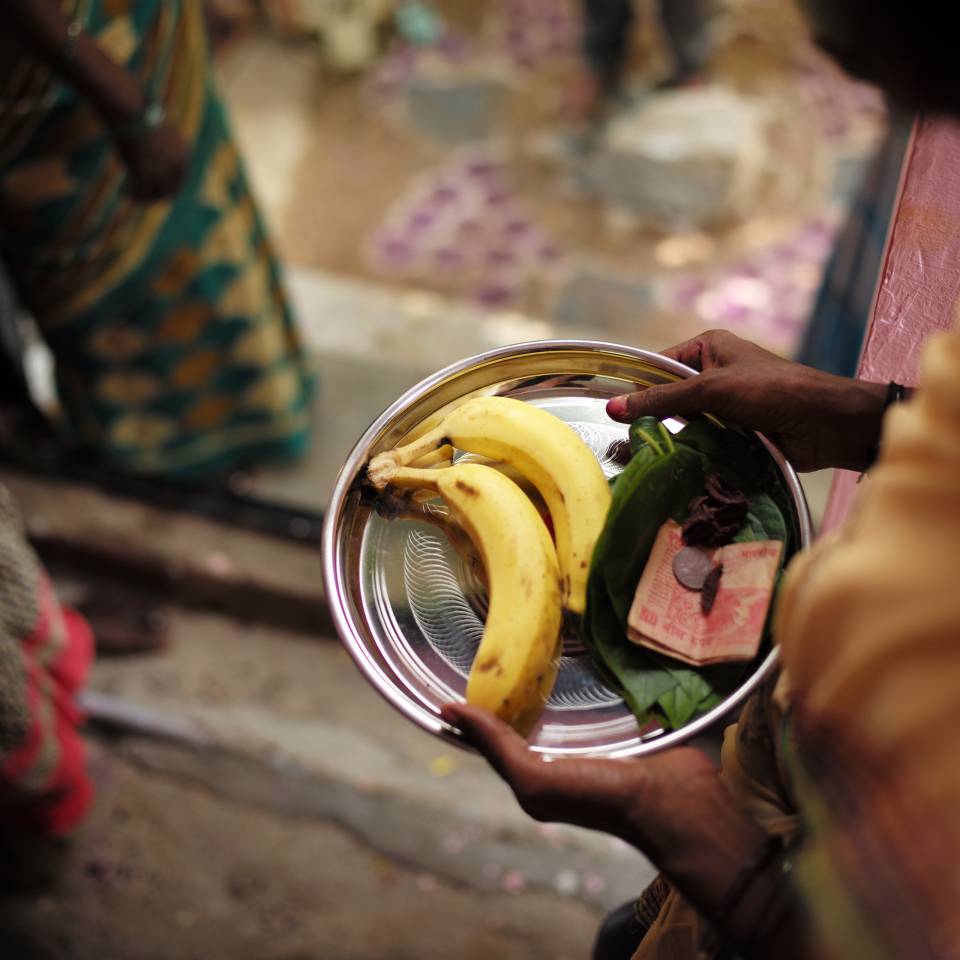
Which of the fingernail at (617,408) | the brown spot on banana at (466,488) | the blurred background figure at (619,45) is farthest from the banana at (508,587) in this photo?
the blurred background figure at (619,45)

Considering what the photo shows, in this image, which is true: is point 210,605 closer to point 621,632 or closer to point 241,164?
point 241,164

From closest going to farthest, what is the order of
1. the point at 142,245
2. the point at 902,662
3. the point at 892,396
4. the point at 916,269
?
1. the point at 902,662
2. the point at 892,396
3. the point at 916,269
4. the point at 142,245

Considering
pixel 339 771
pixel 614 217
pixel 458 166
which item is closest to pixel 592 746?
pixel 339 771

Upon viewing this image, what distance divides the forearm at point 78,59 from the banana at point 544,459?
995 millimetres

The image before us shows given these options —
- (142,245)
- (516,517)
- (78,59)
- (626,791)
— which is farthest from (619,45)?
(626,791)

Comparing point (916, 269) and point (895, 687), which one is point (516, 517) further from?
point (916, 269)

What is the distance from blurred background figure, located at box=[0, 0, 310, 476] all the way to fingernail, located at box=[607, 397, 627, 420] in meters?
1.16

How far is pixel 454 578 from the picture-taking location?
1023mm

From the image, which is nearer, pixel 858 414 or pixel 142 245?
pixel 858 414

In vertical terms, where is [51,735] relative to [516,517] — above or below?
below

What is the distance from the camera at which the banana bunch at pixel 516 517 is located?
0.91 metres

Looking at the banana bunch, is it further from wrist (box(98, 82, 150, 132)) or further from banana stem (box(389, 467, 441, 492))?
wrist (box(98, 82, 150, 132))

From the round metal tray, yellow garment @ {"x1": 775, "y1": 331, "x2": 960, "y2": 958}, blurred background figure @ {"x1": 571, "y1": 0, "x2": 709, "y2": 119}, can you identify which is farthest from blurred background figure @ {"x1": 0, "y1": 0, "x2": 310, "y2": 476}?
blurred background figure @ {"x1": 571, "y1": 0, "x2": 709, "y2": 119}

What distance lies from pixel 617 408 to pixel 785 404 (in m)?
0.18
